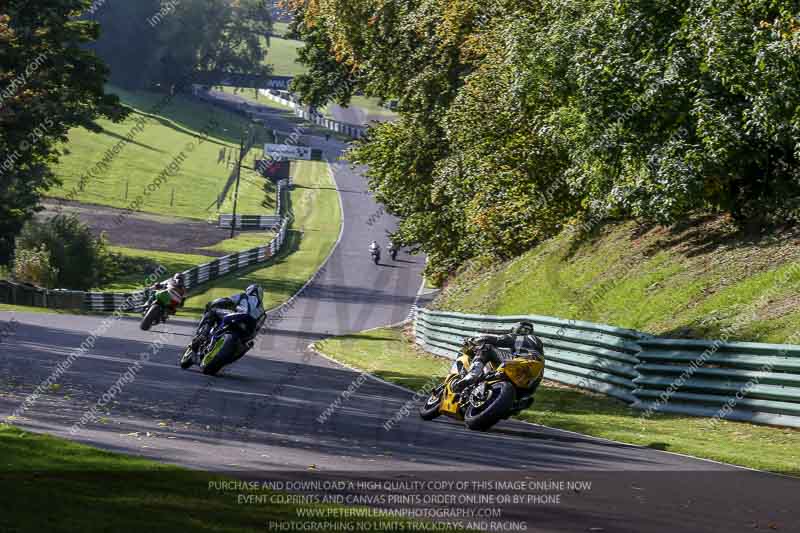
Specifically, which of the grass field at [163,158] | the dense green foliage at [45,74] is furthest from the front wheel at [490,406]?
the grass field at [163,158]

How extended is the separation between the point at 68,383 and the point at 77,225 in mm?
34582

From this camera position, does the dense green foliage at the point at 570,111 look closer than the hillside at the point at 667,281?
No

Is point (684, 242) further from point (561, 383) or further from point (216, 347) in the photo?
point (216, 347)

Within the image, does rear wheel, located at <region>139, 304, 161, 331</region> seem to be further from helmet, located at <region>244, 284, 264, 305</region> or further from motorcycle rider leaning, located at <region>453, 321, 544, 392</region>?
motorcycle rider leaning, located at <region>453, 321, 544, 392</region>

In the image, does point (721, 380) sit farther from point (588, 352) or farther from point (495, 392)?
point (495, 392)

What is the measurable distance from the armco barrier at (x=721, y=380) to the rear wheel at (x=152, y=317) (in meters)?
14.7

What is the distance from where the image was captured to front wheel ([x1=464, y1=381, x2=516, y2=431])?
12766mm

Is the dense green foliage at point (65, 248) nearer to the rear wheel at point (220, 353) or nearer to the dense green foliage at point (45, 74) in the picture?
the dense green foliage at point (45, 74)

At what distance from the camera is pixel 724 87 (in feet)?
64.5

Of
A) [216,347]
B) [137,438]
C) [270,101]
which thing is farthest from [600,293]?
[270,101]

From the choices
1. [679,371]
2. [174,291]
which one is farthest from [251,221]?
[679,371]

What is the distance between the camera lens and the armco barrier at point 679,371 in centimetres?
1502

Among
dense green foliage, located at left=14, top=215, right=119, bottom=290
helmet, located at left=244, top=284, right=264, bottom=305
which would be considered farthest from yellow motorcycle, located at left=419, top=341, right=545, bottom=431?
dense green foliage, located at left=14, top=215, right=119, bottom=290

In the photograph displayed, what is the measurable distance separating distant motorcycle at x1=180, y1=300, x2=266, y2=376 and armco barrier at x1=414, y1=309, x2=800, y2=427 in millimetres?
5913
